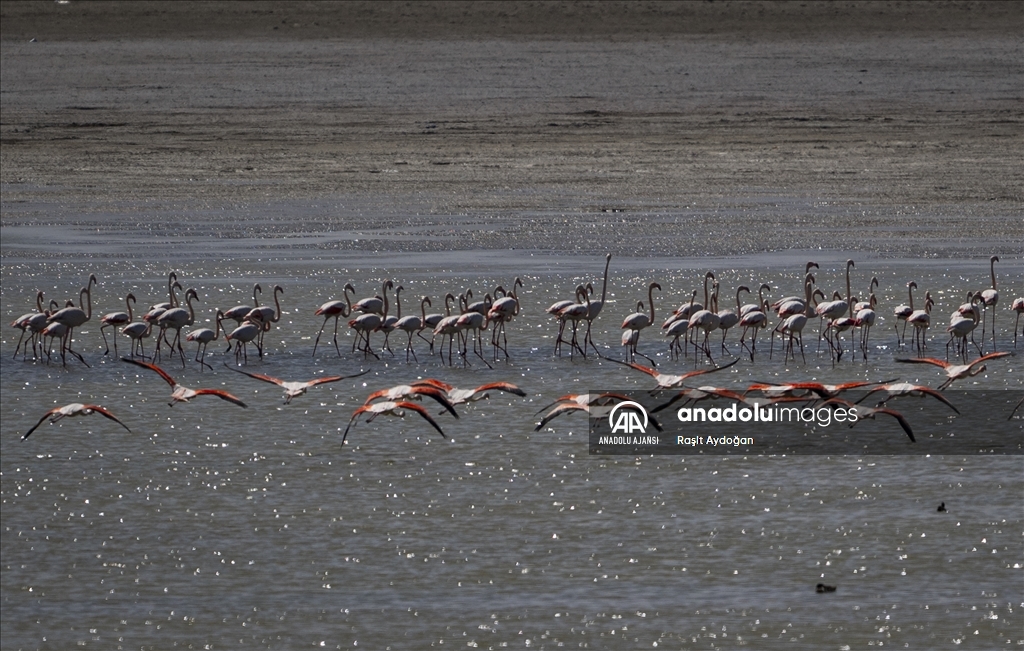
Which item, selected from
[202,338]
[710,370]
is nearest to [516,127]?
[202,338]

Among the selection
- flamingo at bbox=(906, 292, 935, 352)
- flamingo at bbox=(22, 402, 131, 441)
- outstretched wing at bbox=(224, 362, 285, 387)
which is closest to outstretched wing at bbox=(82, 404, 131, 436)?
flamingo at bbox=(22, 402, 131, 441)

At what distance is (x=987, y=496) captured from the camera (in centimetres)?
657

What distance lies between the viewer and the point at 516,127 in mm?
24547

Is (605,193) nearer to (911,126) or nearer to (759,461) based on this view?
(911,126)

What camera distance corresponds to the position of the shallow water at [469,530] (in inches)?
207

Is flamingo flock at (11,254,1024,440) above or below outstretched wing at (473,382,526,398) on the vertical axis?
above

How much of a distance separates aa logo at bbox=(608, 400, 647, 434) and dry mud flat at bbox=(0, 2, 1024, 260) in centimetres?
620

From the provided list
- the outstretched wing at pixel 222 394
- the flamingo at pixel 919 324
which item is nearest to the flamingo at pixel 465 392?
the outstretched wing at pixel 222 394

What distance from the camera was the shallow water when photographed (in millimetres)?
5250

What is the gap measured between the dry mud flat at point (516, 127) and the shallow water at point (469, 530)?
21.1 ft

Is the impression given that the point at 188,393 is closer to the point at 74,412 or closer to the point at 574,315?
the point at 74,412

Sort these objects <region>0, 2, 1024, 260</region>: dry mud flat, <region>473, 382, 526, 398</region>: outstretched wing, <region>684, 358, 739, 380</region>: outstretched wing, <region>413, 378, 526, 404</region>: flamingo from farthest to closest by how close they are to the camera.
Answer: <region>0, 2, 1024, 260</region>: dry mud flat → <region>684, 358, 739, 380</region>: outstretched wing → <region>413, 378, 526, 404</region>: flamingo → <region>473, 382, 526, 398</region>: outstretched wing

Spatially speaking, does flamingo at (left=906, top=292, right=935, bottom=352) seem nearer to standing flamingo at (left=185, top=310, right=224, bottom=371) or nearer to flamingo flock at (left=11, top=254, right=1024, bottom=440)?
flamingo flock at (left=11, top=254, right=1024, bottom=440)

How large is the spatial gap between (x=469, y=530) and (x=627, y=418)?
1743 millimetres
